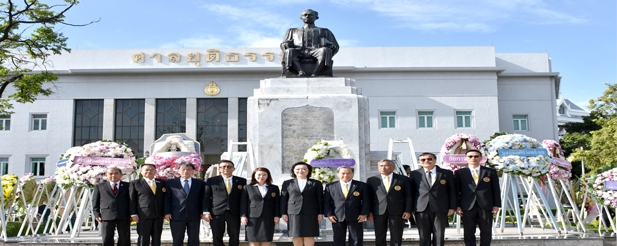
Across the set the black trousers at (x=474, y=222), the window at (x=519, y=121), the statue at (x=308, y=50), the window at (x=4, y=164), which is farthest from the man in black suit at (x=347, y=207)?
the window at (x=4, y=164)

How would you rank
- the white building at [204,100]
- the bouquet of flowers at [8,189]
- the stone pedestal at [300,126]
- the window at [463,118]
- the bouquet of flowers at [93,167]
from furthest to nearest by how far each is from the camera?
the window at [463,118]
the white building at [204,100]
the bouquet of flowers at [8,189]
the stone pedestal at [300,126]
the bouquet of flowers at [93,167]

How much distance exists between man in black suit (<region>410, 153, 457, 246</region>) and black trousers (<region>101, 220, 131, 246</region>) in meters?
3.74

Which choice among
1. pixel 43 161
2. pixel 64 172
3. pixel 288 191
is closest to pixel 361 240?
pixel 288 191

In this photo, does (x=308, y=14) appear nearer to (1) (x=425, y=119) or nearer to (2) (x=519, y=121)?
(1) (x=425, y=119)

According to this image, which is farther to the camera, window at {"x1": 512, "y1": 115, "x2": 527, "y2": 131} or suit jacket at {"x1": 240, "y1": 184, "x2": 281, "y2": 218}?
window at {"x1": 512, "y1": 115, "x2": 527, "y2": 131}

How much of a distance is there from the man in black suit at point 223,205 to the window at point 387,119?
24.1 meters

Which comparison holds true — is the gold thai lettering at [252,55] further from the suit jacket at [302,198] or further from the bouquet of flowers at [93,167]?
the suit jacket at [302,198]

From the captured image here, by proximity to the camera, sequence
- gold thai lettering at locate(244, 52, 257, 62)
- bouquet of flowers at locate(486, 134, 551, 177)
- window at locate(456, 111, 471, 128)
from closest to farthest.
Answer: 1. bouquet of flowers at locate(486, 134, 551, 177)
2. window at locate(456, 111, 471, 128)
3. gold thai lettering at locate(244, 52, 257, 62)

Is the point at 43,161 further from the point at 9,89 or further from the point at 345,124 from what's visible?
the point at 345,124

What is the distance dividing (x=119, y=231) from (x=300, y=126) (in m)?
4.01

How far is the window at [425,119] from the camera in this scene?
30594mm

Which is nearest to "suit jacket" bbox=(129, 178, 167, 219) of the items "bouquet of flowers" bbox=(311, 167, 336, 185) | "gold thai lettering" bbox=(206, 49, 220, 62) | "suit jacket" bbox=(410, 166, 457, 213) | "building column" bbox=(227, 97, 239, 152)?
"bouquet of flowers" bbox=(311, 167, 336, 185)

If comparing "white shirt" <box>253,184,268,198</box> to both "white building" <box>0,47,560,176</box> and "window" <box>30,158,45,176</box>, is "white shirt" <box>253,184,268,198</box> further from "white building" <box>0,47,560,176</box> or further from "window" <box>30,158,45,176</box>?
"window" <box>30,158,45,176</box>

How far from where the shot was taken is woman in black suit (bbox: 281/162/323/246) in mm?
6660
